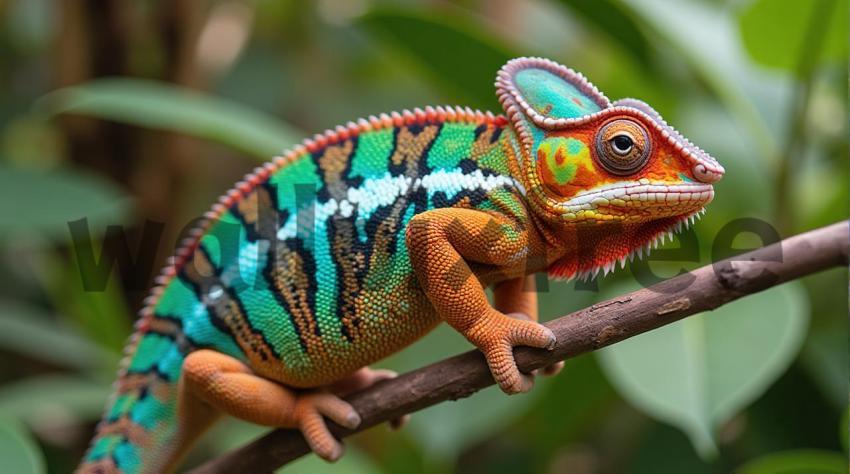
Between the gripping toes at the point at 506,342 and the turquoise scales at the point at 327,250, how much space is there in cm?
15

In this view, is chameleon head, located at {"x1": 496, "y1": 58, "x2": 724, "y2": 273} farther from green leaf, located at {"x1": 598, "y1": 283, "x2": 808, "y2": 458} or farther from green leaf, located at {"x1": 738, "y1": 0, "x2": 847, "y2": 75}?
green leaf, located at {"x1": 738, "y1": 0, "x2": 847, "y2": 75}

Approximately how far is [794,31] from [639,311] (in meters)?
1.20

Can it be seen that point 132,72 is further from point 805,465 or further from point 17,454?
point 805,465

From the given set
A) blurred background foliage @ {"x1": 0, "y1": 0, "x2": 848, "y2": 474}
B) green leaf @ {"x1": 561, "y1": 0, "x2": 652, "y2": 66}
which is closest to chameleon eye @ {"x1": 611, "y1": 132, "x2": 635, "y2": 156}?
blurred background foliage @ {"x1": 0, "y1": 0, "x2": 848, "y2": 474}

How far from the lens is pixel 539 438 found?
7.96 feet

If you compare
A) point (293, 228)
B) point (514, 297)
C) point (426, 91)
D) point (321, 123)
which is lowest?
point (321, 123)

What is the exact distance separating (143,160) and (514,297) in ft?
6.08

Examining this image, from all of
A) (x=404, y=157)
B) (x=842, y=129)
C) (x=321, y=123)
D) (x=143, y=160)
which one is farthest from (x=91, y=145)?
(x=842, y=129)

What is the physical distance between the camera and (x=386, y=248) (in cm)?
150

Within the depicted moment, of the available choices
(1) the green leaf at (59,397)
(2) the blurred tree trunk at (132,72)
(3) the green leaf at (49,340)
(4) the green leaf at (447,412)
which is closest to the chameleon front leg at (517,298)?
(4) the green leaf at (447,412)

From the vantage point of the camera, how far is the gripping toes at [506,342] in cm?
136

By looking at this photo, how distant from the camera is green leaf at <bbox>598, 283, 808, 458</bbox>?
1.65m

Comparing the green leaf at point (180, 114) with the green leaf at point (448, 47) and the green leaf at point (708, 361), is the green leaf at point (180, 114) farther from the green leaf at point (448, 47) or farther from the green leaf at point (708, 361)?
the green leaf at point (708, 361)

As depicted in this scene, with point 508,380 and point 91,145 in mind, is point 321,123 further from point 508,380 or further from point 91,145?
point 508,380
